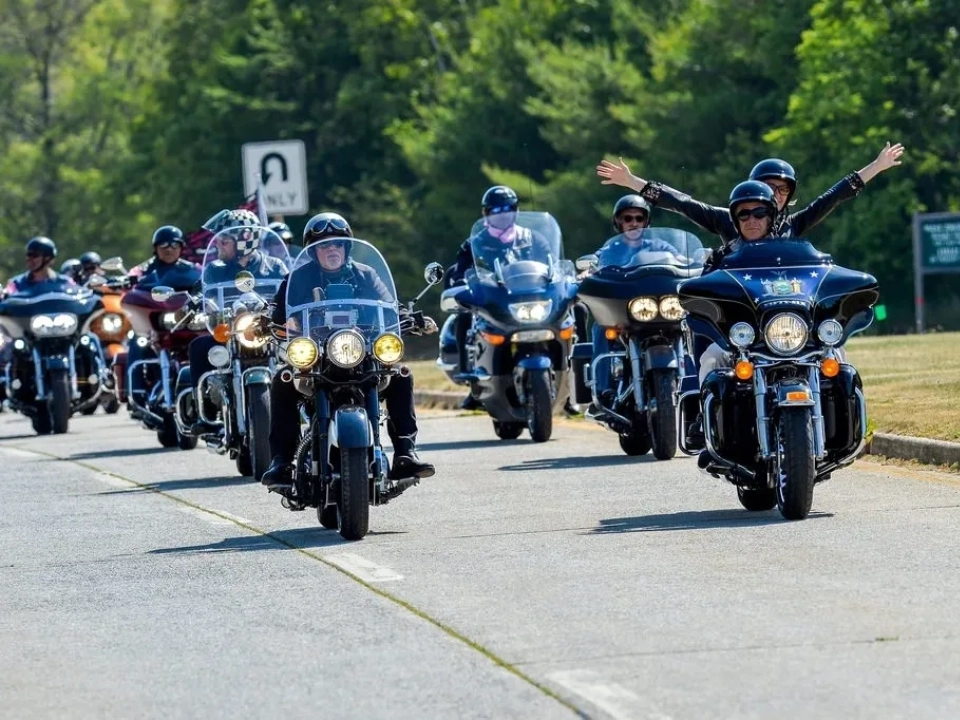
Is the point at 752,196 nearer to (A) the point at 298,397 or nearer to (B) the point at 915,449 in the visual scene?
(A) the point at 298,397

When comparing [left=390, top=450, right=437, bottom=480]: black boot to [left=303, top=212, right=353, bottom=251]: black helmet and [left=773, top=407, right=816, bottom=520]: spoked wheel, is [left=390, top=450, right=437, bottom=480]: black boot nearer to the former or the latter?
[left=303, top=212, right=353, bottom=251]: black helmet

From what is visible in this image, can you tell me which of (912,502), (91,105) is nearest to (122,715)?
(912,502)

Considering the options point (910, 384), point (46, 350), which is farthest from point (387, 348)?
Answer: point (46, 350)

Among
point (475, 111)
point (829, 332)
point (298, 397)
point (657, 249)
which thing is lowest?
point (298, 397)

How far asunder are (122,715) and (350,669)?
902 millimetres

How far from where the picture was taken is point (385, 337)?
1192cm

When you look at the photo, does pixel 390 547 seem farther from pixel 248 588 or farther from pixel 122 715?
pixel 122 715

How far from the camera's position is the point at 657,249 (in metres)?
16.9

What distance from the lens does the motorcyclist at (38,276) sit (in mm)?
25172

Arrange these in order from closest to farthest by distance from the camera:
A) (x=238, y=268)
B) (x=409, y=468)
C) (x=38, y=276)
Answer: (x=409, y=468) → (x=238, y=268) → (x=38, y=276)

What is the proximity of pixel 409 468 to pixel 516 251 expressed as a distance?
704cm

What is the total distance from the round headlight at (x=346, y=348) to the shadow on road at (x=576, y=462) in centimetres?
464

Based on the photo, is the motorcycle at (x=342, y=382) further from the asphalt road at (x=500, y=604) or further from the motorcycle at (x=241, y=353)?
the motorcycle at (x=241, y=353)

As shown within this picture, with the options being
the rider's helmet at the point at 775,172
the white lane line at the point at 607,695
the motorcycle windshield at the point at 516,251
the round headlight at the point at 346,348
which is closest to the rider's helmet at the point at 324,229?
the round headlight at the point at 346,348
